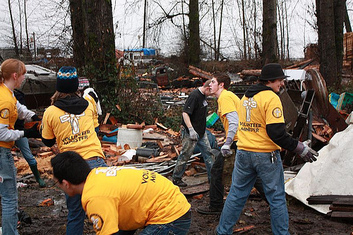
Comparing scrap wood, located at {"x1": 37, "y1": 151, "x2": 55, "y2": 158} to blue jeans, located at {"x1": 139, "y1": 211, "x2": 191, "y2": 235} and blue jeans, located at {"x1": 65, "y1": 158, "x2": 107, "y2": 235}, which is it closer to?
blue jeans, located at {"x1": 65, "y1": 158, "x2": 107, "y2": 235}

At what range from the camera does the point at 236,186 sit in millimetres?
4441

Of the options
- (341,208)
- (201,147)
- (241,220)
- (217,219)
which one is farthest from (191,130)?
(341,208)

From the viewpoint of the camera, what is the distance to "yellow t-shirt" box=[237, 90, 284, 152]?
13.0ft

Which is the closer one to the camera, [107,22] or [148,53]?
[107,22]

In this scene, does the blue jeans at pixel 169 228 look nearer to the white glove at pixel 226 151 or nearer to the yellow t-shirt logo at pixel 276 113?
the yellow t-shirt logo at pixel 276 113

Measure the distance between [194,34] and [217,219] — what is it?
1830 cm

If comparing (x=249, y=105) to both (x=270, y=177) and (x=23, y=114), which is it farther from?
(x=23, y=114)

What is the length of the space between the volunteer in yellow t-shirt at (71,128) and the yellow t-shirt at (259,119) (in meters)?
1.64

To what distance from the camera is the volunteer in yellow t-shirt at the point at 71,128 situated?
385cm

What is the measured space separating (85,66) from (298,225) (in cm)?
840

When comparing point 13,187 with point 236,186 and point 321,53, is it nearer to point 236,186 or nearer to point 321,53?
point 236,186

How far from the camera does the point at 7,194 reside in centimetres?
414

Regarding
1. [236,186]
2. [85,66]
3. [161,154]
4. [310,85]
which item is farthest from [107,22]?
[236,186]

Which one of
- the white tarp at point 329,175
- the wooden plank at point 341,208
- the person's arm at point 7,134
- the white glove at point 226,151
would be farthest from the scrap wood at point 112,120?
the wooden plank at point 341,208
